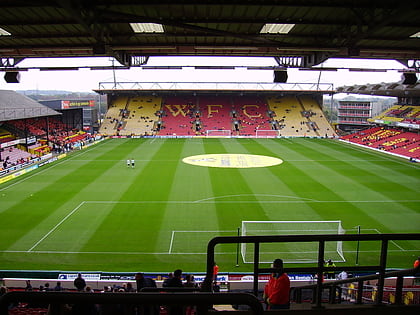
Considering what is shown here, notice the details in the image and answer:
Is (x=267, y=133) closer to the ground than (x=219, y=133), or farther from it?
farther from it

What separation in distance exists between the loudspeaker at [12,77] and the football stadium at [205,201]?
40 millimetres

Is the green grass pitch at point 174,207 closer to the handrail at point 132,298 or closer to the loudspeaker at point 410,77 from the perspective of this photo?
the loudspeaker at point 410,77

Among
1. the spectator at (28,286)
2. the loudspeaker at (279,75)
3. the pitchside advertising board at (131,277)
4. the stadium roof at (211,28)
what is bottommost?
the pitchside advertising board at (131,277)

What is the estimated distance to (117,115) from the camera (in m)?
68.9

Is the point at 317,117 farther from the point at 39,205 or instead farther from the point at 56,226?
the point at 56,226

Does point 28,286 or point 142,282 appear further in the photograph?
point 28,286

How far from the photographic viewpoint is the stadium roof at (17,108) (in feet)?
123

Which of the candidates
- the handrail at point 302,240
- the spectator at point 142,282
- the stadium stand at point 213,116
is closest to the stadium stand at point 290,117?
the stadium stand at point 213,116

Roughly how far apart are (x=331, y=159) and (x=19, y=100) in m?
41.9

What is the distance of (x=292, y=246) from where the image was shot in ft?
55.6

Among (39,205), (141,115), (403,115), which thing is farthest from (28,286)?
(403,115)

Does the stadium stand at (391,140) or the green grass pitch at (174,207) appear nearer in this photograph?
the green grass pitch at (174,207)

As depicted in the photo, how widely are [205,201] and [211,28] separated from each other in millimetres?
15271

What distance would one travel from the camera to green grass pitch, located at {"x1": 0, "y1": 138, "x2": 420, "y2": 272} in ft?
52.7
